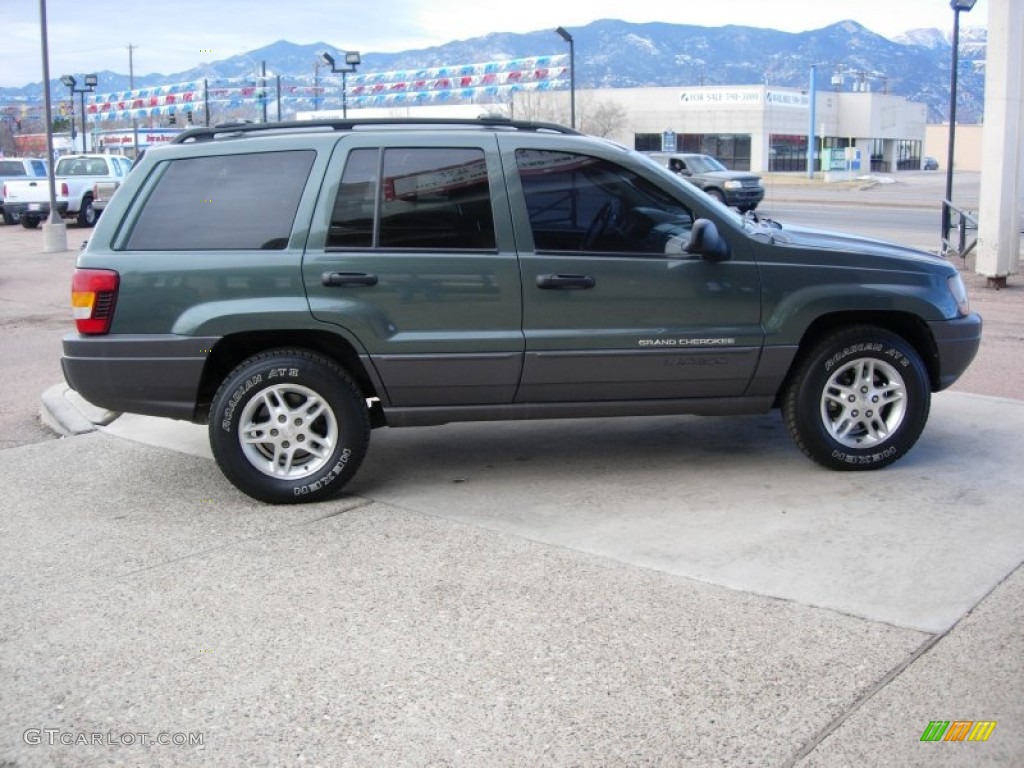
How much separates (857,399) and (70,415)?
17.2ft

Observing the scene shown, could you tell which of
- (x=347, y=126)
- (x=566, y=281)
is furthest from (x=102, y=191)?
(x=566, y=281)

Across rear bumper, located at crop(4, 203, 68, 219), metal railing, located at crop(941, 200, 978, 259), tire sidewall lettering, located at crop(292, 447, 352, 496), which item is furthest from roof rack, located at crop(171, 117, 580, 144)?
rear bumper, located at crop(4, 203, 68, 219)

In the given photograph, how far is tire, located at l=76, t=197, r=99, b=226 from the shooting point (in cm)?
3053

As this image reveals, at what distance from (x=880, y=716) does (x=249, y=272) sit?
142 inches

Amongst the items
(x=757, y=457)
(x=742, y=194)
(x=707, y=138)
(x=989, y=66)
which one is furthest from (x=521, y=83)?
(x=757, y=457)

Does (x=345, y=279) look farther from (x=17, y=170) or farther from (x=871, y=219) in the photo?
(x=17, y=170)

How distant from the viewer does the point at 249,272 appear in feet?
18.3

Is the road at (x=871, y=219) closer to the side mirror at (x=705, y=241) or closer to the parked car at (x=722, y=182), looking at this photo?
the parked car at (x=722, y=182)

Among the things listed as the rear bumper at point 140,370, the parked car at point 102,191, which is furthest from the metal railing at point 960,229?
the parked car at point 102,191

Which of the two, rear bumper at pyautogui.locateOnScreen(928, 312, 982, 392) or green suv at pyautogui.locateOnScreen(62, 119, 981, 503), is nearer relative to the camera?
green suv at pyautogui.locateOnScreen(62, 119, 981, 503)

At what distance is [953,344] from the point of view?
20.2 feet

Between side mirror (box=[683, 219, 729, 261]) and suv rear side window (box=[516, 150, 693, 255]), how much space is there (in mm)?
115

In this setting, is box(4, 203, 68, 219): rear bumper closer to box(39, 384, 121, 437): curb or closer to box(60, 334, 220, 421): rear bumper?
box(39, 384, 121, 437): curb

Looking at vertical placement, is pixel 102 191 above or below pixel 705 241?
above
